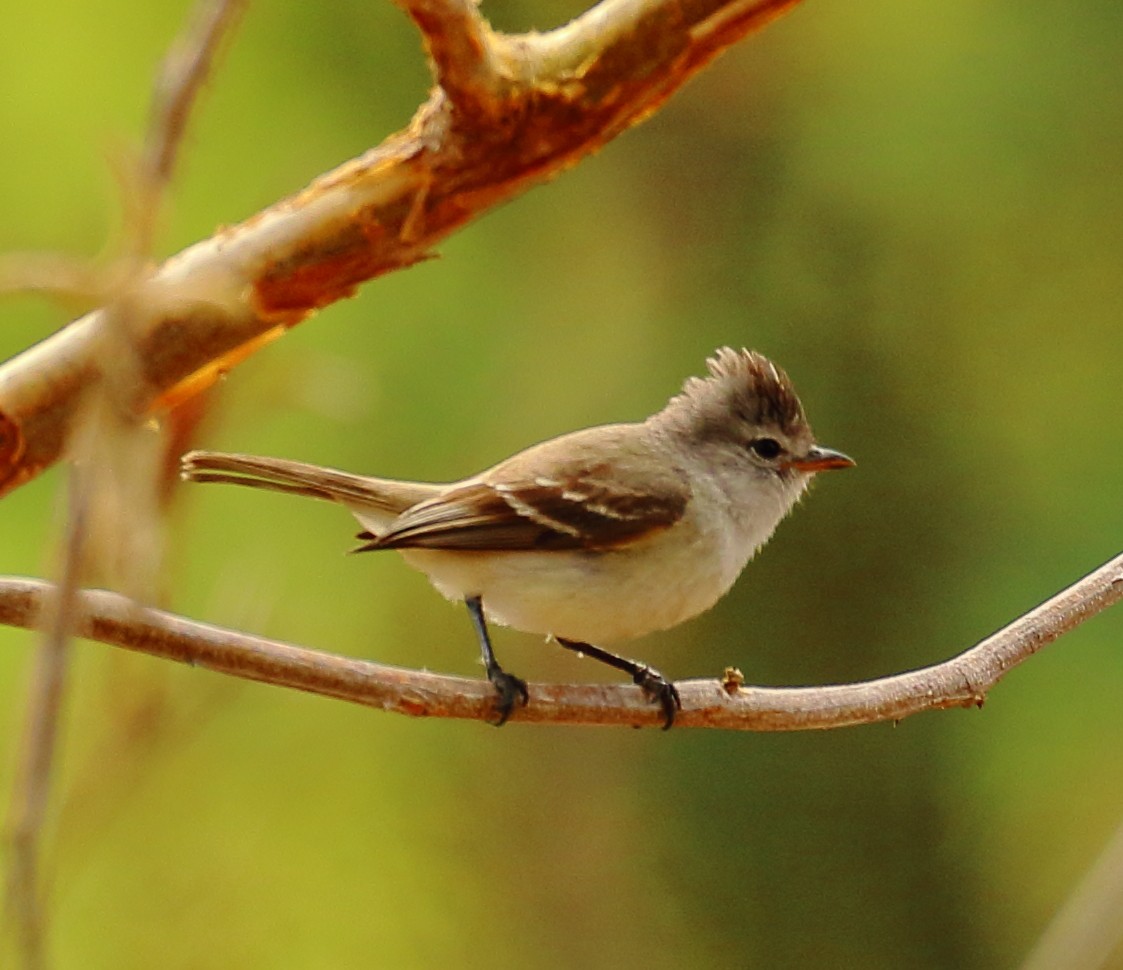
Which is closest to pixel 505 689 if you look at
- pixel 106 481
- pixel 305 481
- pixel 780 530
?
pixel 305 481

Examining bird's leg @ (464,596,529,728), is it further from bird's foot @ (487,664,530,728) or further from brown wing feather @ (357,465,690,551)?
brown wing feather @ (357,465,690,551)

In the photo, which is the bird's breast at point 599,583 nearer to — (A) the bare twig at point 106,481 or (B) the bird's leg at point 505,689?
(B) the bird's leg at point 505,689

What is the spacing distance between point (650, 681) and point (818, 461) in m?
0.62

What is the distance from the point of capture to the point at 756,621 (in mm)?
3832

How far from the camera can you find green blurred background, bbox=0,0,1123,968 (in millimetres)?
3695

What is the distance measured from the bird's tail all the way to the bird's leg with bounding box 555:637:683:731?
40 centimetres

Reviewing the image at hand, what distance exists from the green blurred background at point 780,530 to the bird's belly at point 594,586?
129cm

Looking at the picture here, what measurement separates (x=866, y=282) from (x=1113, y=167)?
816 millimetres

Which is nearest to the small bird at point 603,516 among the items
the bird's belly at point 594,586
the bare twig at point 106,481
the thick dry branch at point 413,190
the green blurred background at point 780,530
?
the bird's belly at point 594,586

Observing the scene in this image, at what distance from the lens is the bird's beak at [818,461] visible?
2627 mm

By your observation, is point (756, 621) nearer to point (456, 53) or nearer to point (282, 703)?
point (282, 703)

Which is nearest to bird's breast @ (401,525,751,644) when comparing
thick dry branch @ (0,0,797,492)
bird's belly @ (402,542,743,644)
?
bird's belly @ (402,542,743,644)

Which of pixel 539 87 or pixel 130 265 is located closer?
pixel 130 265

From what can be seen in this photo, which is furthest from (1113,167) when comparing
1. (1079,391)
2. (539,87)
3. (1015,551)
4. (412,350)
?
(539,87)
